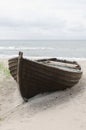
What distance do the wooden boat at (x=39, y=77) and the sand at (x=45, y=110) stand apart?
200mm

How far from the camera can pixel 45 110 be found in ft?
28.6

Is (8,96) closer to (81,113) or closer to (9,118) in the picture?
(9,118)

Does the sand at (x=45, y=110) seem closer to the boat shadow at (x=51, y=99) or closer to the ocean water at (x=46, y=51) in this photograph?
the boat shadow at (x=51, y=99)

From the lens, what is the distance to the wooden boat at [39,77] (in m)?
9.21

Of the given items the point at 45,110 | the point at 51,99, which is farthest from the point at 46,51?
the point at 45,110

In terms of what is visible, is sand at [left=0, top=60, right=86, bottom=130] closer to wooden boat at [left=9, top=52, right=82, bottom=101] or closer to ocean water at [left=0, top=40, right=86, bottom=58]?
wooden boat at [left=9, top=52, right=82, bottom=101]

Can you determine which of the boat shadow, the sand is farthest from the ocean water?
the boat shadow

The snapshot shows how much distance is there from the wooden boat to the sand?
0.65 ft

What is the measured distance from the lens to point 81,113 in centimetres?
815

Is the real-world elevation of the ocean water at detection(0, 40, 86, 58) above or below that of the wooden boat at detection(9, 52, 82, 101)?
below

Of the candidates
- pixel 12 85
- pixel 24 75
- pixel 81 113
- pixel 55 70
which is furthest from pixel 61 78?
pixel 12 85

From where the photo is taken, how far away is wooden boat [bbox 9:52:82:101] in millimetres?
9211

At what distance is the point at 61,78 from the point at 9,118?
177 cm

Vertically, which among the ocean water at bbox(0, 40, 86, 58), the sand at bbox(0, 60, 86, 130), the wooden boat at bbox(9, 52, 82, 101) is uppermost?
the wooden boat at bbox(9, 52, 82, 101)
